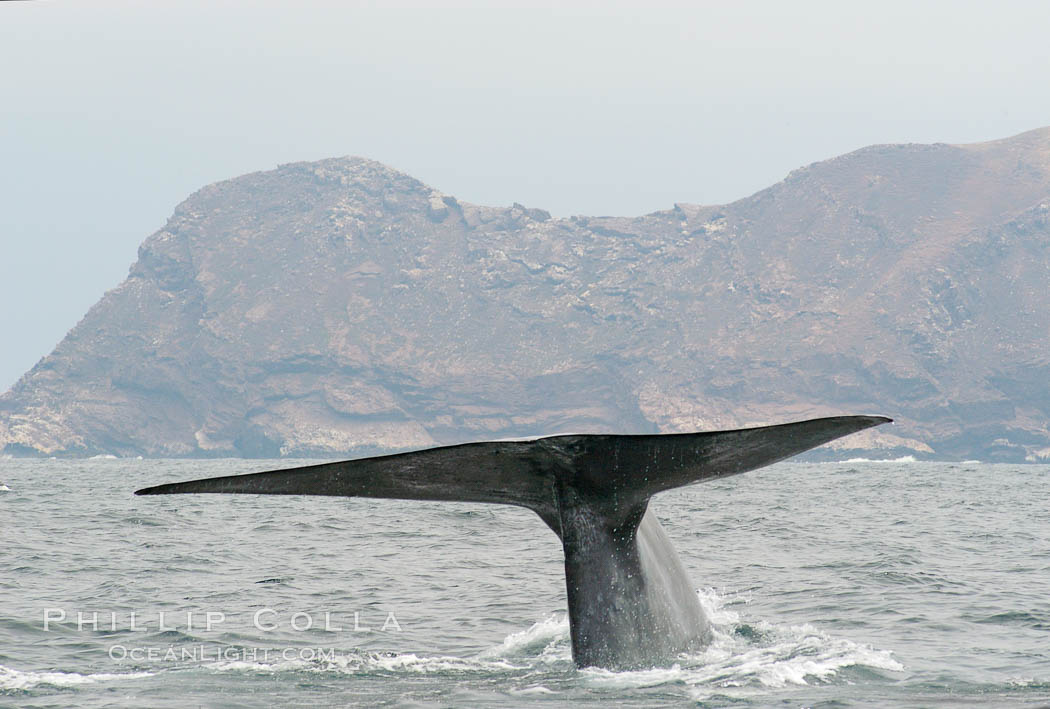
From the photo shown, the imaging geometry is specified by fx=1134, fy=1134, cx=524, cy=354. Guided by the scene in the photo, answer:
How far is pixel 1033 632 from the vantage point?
9531 mm

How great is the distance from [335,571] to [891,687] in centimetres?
862

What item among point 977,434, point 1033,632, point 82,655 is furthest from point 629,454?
point 977,434

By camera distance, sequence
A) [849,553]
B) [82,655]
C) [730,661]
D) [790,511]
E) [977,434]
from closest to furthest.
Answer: [730,661]
[82,655]
[849,553]
[790,511]
[977,434]

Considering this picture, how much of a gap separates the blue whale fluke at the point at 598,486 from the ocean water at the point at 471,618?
1.09 ft

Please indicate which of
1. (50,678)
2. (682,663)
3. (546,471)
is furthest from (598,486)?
(50,678)

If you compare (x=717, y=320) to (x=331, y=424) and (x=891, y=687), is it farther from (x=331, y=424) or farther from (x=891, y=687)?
(x=891, y=687)

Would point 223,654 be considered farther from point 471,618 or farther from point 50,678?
point 471,618

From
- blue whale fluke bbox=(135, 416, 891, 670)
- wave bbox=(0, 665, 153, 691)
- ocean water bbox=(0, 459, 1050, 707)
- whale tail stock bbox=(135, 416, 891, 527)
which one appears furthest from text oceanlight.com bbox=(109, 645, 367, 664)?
whale tail stock bbox=(135, 416, 891, 527)

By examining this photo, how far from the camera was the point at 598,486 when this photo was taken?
6016 millimetres

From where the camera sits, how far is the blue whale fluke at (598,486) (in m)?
5.32

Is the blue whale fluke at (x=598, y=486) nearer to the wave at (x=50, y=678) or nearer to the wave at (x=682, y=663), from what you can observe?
the wave at (x=682, y=663)

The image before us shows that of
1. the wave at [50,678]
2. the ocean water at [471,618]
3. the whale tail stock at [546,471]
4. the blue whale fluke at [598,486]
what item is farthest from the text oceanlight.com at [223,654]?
the whale tail stock at [546,471]

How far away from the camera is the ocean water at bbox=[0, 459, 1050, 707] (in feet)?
22.6

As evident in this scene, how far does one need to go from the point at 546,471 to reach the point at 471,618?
16.1 feet
